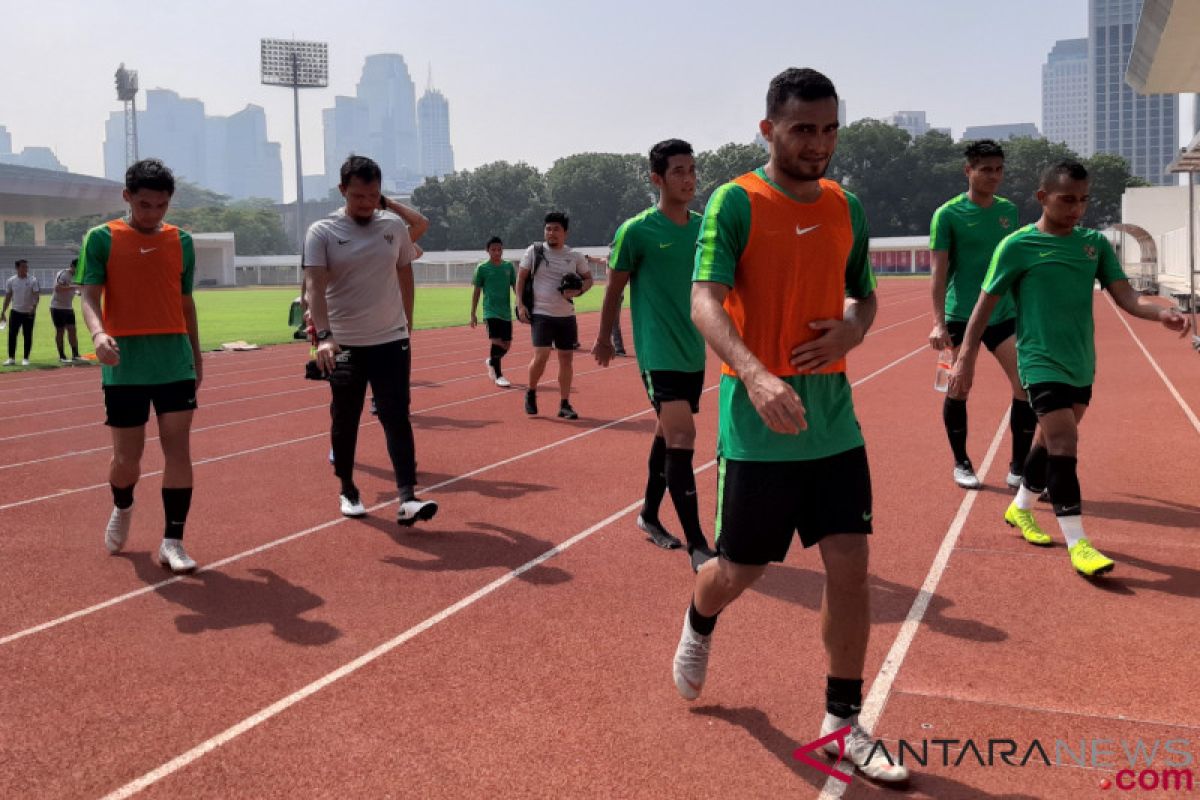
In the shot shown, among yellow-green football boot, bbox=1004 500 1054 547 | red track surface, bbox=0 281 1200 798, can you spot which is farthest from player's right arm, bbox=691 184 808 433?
yellow-green football boot, bbox=1004 500 1054 547

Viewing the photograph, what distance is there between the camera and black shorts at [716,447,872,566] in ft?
9.93

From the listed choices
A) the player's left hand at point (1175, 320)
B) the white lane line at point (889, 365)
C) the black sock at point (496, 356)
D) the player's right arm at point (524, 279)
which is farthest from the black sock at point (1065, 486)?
the black sock at point (496, 356)

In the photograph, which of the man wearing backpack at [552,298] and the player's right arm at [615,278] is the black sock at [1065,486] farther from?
the man wearing backpack at [552,298]

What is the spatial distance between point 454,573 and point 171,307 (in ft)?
6.30

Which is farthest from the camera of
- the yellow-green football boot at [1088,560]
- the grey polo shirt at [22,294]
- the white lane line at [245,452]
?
the grey polo shirt at [22,294]

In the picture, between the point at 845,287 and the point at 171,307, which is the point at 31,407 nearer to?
the point at 171,307

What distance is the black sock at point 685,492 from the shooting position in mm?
5262

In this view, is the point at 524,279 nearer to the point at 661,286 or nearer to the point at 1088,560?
the point at 661,286

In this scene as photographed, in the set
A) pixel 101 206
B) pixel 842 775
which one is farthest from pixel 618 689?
pixel 101 206

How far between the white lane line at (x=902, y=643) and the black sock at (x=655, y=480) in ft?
4.75

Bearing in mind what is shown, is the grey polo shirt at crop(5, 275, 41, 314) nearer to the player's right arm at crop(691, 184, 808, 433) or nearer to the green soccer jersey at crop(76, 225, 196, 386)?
the green soccer jersey at crop(76, 225, 196, 386)

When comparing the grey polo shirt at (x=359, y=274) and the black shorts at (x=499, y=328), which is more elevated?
the grey polo shirt at (x=359, y=274)

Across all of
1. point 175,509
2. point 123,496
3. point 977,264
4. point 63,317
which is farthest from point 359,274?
point 63,317

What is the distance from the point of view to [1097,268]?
17.0ft
